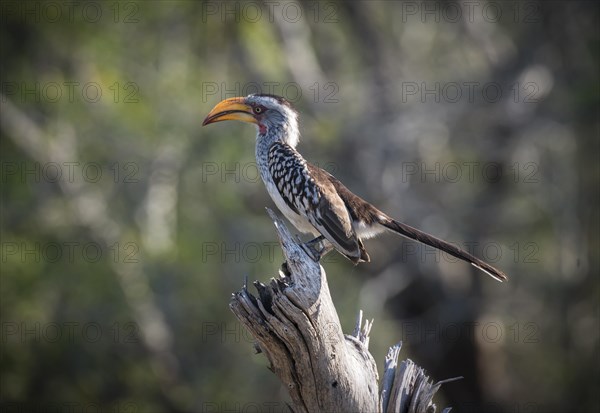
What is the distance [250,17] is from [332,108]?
215cm

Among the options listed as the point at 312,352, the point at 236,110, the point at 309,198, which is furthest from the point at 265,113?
the point at 312,352

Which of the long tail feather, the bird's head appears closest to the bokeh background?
the bird's head

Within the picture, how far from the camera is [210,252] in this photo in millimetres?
15422

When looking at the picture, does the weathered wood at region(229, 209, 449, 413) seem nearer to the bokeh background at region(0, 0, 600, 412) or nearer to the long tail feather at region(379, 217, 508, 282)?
the long tail feather at region(379, 217, 508, 282)

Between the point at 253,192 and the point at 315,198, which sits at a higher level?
the point at 253,192

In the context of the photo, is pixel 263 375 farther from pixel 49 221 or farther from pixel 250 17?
pixel 250 17

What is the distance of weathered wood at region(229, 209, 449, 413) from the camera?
5.07m

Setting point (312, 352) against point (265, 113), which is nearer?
point (312, 352)

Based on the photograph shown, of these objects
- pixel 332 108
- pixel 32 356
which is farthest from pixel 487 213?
pixel 32 356

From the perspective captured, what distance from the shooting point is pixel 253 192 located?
13.7 m

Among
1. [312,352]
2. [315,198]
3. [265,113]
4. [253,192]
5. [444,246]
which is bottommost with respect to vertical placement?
[312,352]

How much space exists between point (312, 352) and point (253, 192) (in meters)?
8.72

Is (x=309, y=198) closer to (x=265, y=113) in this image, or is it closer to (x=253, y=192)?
(x=265, y=113)

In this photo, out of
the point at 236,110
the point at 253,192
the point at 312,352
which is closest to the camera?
the point at 312,352
